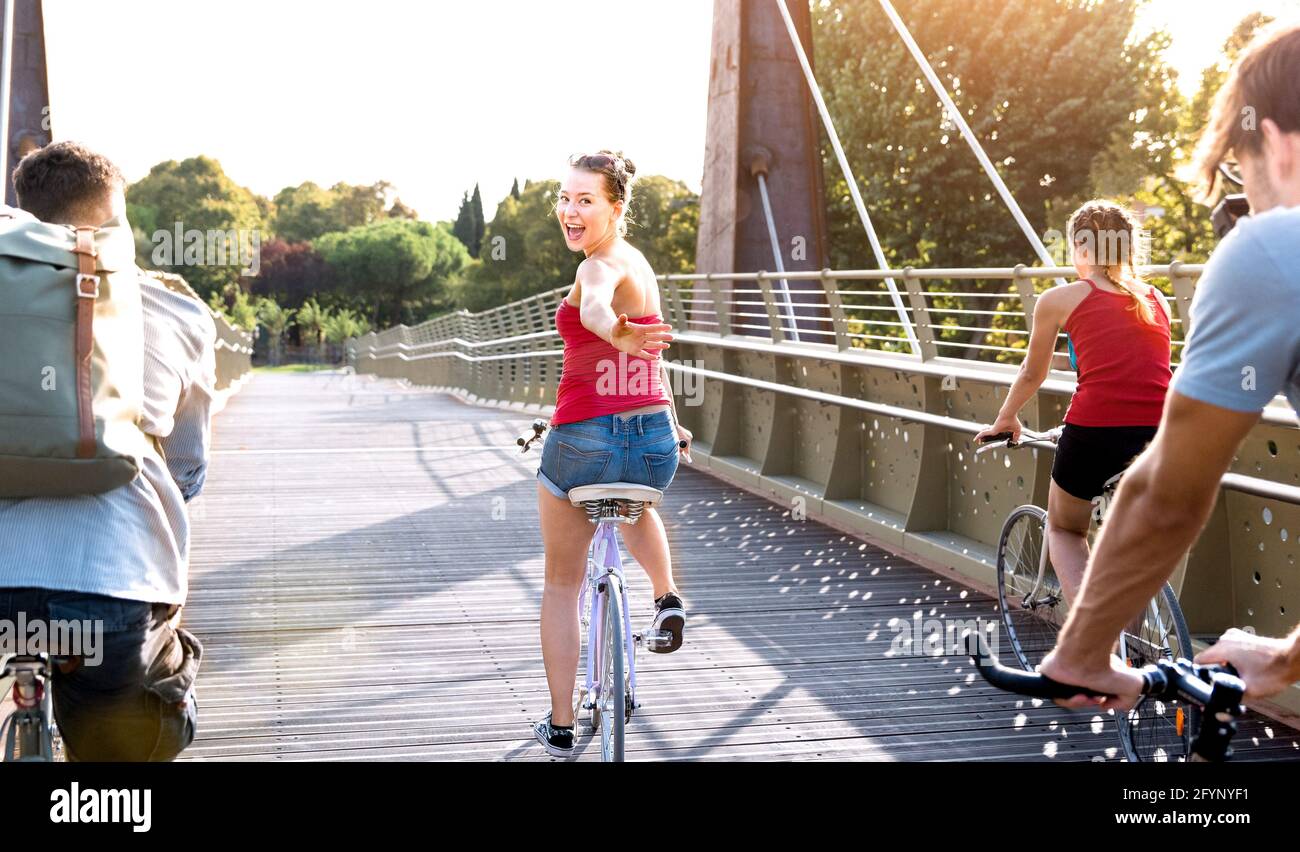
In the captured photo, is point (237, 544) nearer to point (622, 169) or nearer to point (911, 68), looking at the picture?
point (622, 169)

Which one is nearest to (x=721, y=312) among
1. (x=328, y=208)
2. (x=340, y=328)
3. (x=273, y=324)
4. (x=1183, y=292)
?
(x=1183, y=292)

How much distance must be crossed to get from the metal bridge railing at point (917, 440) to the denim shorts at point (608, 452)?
3.80ft

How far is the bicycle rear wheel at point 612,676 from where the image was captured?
164 inches

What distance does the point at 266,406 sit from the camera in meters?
23.8

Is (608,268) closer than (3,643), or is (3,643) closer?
(3,643)

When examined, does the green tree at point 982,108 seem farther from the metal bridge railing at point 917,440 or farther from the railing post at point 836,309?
Answer: the railing post at point 836,309

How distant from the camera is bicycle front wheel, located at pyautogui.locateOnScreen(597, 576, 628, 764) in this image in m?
4.16

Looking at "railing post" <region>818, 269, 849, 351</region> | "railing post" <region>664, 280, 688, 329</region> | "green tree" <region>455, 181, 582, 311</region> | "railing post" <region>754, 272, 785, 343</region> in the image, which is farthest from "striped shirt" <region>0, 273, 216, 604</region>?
"green tree" <region>455, 181, 582, 311</region>

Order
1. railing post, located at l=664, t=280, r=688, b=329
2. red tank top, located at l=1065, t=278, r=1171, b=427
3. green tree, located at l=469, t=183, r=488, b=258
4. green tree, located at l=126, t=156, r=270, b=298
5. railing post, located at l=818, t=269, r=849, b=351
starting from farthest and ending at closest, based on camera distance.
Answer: green tree, located at l=469, t=183, r=488, b=258, green tree, located at l=126, t=156, r=270, b=298, railing post, located at l=664, t=280, r=688, b=329, railing post, located at l=818, t=269, r=849, b=351, red tank top, located at l=1065, t=278, r=1171, b=427

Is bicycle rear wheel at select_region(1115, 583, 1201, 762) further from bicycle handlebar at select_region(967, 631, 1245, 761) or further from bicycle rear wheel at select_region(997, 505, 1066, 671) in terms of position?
bicycle handlebar at select_region(967, 631, 1245, 761)

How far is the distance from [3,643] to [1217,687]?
2.15 m

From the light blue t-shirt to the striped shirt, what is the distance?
1.95 metres

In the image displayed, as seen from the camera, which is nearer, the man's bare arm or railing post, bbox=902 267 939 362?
the man's bare arm
